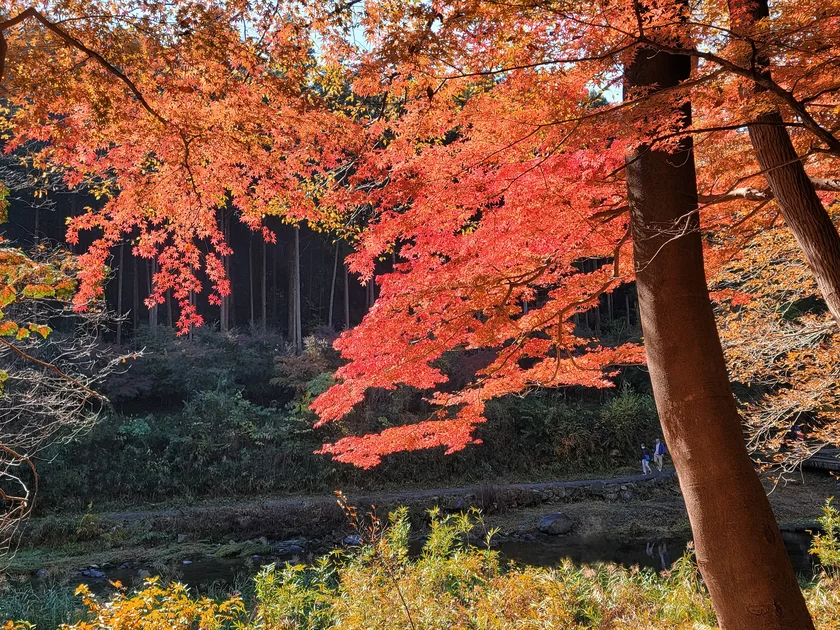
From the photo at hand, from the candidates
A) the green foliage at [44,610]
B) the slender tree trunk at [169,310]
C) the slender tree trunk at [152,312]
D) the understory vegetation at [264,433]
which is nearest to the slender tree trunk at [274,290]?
the understory vegetation at [264,433]

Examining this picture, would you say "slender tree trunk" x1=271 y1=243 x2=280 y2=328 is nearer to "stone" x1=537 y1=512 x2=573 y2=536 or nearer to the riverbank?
the riverbank

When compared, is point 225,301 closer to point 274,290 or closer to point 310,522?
point 274,290

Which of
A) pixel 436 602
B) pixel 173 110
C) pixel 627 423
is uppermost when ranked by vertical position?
pixel 173 110

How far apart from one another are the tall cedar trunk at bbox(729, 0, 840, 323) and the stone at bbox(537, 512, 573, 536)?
9.12 m

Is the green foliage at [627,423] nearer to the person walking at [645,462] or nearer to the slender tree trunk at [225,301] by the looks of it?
the person walking at [645,462]

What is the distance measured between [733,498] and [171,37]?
12.4 ft

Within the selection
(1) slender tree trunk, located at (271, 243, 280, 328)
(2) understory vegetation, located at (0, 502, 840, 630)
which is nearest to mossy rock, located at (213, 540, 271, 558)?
(2) understory vegetation, located at (0, 502, 840, 630)

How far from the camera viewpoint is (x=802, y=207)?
3.14 m

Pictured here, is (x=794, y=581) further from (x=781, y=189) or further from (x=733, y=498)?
(x=781, y=189)

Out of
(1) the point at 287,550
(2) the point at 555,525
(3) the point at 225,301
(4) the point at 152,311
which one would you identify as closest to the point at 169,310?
(4) the point at 152,311

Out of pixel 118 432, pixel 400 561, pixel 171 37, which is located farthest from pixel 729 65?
pixel 118 432

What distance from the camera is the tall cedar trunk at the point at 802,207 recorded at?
3.11 meters

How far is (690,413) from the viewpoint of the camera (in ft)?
9.14

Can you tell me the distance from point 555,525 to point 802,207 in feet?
31.5
